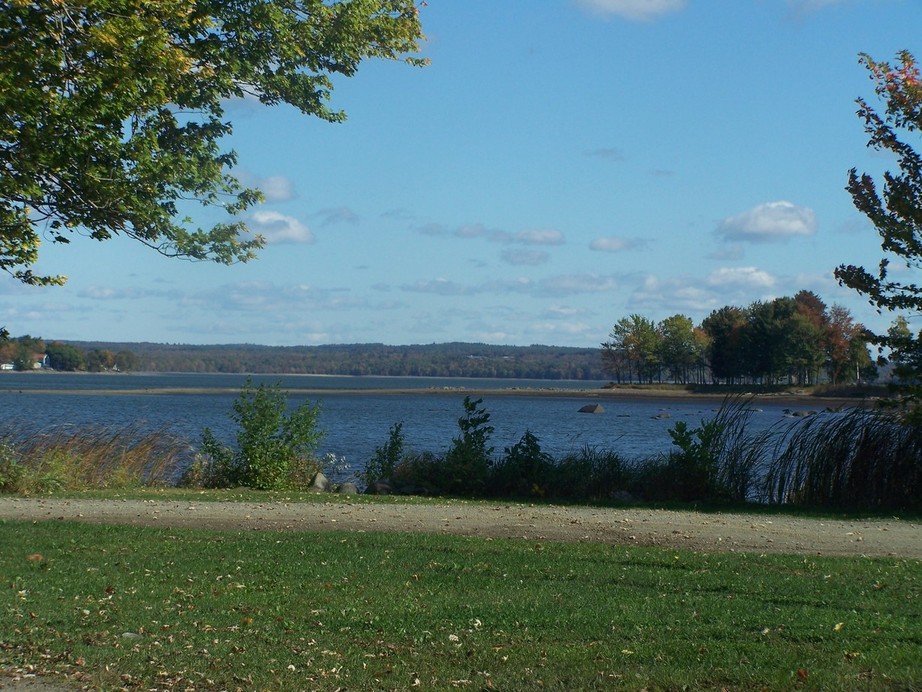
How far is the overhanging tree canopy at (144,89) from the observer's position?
32.3ft

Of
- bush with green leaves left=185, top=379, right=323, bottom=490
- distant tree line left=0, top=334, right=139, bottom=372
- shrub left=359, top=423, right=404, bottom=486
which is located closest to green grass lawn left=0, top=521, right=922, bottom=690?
bush with green leaves left=185, top=379, right=323, bottom=490

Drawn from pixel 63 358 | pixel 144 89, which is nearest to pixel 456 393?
pixel 63 358

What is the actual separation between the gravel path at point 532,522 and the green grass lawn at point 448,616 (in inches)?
52.4

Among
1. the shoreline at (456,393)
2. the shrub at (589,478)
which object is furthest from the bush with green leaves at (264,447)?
the shoreline at (456,393)

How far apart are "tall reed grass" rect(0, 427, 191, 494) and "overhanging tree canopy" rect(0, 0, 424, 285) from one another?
851 cm

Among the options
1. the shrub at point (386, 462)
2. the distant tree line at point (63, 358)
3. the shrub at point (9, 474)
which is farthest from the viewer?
the distant tree line at point (63, 358)

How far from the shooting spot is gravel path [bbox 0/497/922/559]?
13219mm

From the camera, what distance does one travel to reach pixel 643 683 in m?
6.46

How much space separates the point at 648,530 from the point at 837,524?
341cm

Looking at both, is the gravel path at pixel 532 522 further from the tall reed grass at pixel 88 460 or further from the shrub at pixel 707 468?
the shrub at pixel 707 468

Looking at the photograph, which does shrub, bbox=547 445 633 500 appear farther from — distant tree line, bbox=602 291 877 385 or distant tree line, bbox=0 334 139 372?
distant tree line, bbox=0 334 139 372

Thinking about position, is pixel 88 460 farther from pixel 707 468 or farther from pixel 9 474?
pixel 707 468

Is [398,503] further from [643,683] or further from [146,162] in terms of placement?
[643,683]

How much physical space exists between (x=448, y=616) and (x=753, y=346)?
291 ft
